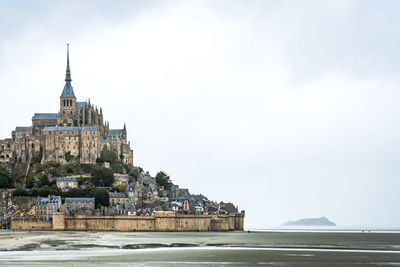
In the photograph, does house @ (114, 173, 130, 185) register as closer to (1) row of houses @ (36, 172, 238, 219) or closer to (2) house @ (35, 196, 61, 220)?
(1) row of houses @ (36, 172, 238, 219)

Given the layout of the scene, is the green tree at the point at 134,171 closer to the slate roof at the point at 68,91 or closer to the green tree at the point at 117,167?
the green tree at the point at 117,167

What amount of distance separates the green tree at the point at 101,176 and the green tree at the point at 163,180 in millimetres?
17905

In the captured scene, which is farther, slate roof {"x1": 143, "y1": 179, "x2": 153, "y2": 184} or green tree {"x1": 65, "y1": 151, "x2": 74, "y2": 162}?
slate roof {"x1": 143, "y1": 179, "x2": 153, "y2": 184}

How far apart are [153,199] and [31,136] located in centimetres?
3005

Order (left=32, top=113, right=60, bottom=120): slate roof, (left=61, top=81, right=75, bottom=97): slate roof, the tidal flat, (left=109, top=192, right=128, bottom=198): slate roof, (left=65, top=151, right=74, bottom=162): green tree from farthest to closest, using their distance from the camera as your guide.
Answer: (left=61, top=81, right=75, bottom=97): slate roof < (left=32, top=113, right=60, bottom=120): slate roof < (left=65, top=151, right=74, bottom=162): green tree < (left=109, top=192, right=128, bottom=198): slate roof < the tidal flat

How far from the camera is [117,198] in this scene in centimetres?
13212

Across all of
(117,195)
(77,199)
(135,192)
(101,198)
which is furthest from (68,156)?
(77,199)

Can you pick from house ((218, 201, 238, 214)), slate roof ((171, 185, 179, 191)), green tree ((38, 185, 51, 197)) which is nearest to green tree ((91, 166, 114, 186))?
green tree ((38, 185, 51, 197))

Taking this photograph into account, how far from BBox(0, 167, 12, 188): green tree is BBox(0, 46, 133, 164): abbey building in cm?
498

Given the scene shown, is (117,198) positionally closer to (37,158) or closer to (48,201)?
(48,201)

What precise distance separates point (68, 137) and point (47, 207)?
25577 millimetres

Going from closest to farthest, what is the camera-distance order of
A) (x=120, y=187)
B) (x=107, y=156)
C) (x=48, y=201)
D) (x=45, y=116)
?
(x=48, y=201) → (x=120, y=187) → (x=107, y=156) → (x=45, y=116)

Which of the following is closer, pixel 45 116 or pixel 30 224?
pixel 30 224

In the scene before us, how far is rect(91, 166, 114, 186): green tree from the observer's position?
138 m
